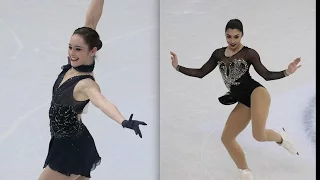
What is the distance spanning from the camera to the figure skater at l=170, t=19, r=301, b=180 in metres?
2.67

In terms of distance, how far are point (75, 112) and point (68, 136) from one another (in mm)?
151

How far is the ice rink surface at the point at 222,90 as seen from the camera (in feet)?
8.56

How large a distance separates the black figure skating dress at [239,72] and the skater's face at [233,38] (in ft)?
0.15

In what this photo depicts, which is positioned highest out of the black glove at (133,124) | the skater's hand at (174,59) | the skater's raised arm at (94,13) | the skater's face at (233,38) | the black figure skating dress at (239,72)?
the skater's raised arm at (94,13)

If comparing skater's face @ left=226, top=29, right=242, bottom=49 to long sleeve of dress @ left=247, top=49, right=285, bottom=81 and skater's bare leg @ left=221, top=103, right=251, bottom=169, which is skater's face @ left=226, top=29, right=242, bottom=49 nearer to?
long sleeve of dress @ left=247, top=49, right=285, bottom=81

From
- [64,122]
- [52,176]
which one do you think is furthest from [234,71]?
[52,176]

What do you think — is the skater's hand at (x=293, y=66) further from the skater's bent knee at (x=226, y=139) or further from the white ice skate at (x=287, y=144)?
the skater's bent knee at (x=226, y=139)

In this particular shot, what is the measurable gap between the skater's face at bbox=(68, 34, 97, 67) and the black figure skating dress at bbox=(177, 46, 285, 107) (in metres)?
0.73

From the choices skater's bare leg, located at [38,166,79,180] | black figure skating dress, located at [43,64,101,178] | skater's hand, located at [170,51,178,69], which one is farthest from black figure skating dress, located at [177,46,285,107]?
skater's bare leg, located at [38,166,79,180]

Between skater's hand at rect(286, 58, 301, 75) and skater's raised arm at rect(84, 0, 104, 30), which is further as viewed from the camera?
skater's raised arm at rect(84, 0, 104, 30)

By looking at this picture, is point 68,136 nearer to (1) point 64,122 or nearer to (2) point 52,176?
(1) point 64,122

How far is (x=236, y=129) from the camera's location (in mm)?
2723

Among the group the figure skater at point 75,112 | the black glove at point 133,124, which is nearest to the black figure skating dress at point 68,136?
the figure skater at point 75,112

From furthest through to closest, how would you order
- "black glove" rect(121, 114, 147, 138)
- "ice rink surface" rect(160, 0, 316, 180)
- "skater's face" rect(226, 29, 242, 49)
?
"skater's face" rect(226, 29, 242, 49) < "ice rink surface" rect(160, 0, 316, 180) < "black glove" rect(121, 114, 147, 138)
